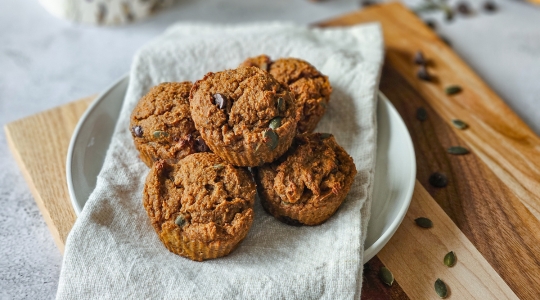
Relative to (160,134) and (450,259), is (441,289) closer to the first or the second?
(450,259)

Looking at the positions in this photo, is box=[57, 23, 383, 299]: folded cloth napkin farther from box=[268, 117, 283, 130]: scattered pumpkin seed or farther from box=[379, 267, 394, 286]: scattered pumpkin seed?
box=[268, 117, 283, 130]: scattered pumpkin seed

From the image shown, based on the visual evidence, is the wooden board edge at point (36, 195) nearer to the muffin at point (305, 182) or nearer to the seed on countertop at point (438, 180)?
the muffin at point (305, 182)

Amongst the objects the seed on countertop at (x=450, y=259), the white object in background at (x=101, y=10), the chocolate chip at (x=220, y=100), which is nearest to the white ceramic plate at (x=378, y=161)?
the seed on countertop at (x=450, y=259)

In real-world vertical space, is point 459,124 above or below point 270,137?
below

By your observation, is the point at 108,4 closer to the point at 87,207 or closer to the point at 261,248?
the point at 87,207

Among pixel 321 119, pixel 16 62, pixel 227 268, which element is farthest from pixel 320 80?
pixel 16 62

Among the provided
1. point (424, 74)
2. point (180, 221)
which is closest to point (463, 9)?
point (424, 74)
